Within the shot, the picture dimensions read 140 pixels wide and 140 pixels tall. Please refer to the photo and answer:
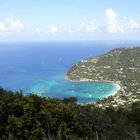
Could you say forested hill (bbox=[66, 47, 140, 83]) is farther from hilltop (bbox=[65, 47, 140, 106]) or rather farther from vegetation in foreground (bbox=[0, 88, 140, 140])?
vegetation in foreground (bbox=[0, 88, 140, 140])

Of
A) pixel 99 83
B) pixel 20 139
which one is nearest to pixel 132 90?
pixel 99 83

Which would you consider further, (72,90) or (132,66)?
(132,66)

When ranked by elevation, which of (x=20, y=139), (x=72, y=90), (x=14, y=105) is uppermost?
(x=14, y=105)

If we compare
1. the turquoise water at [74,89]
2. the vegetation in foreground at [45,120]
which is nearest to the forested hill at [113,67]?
the turquoise water at [74,89]

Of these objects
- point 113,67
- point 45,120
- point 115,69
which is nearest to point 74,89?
point 115,69

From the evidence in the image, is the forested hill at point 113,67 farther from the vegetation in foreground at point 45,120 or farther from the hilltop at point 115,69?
the vegetation in foreground at point 45,120

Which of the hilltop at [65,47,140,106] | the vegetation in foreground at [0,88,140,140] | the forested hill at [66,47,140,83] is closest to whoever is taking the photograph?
the vegetation in foreground at [0,88,140,140]

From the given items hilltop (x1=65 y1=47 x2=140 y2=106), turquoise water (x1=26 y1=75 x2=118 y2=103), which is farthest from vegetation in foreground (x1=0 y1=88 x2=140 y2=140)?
hilltop (x1=65 y1=47 x2=140 y2=106)

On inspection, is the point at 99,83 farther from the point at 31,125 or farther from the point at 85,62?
the point at 31,125
